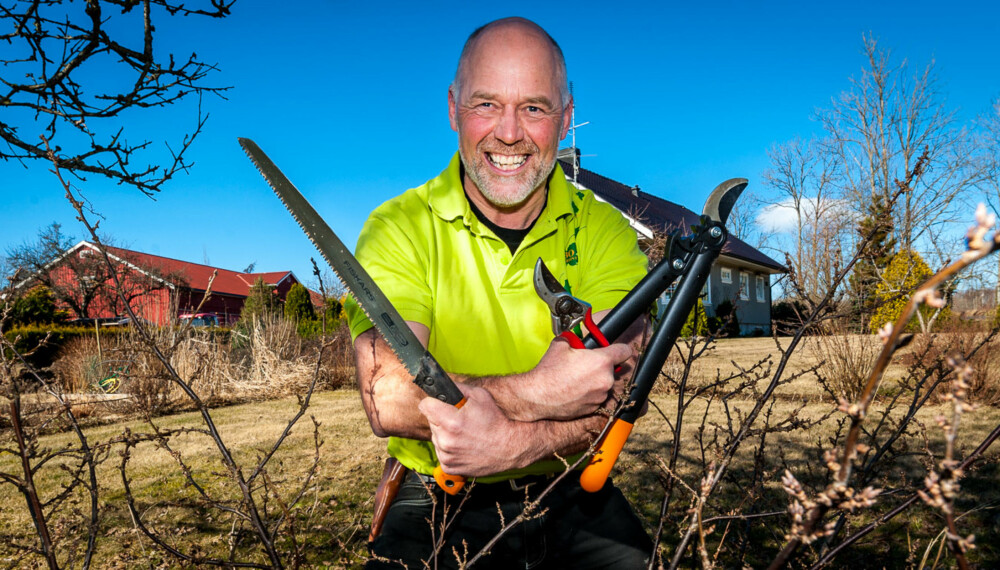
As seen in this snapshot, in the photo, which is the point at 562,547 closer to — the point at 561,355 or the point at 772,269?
the point at 561,355

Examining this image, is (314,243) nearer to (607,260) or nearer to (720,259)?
(607,260)

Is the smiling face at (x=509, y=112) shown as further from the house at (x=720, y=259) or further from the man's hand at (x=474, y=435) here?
the house at (x=720, y=259)

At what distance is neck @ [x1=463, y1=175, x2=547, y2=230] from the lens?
257cm

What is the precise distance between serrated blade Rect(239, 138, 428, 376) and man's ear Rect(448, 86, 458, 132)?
2.83 feet

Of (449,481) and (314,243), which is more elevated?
(314,243)

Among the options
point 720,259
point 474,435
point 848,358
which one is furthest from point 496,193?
point 720,259

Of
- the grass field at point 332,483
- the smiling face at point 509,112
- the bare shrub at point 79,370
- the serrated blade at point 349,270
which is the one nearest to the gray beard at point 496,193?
the smiling face at point 509,112

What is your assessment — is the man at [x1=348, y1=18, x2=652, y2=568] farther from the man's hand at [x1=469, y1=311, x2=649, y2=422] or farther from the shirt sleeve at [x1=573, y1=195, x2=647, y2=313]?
the man's hand at [x1=469, y1=311, x2=649, y2=422]

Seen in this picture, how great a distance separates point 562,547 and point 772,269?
42032 millimetres

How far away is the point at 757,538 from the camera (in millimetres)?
4738

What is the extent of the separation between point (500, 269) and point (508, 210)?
276 mm

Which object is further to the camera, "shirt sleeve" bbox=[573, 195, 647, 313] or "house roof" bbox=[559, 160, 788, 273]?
"house roof" bbox=[559, 160, 788, 273]

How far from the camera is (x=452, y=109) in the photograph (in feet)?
8.75

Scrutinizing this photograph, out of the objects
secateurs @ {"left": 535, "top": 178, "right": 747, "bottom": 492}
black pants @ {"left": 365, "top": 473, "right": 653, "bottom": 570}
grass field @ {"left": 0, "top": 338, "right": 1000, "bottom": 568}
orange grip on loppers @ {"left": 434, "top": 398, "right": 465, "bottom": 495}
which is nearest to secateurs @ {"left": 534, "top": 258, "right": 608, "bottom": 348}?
secateurs @ {"left": 535, "top": 178, "right": 747, "bottom": 492}
